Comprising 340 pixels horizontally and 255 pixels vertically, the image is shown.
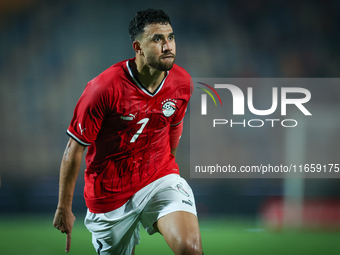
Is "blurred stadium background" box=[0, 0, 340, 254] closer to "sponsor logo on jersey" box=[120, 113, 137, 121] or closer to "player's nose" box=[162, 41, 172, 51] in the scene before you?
"player's nose" box=[162, 41, 172, 51]

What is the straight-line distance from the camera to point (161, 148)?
2.15m

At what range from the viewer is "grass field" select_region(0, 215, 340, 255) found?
10.2 ft

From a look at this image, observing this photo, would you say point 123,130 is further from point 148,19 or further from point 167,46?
point 148,19

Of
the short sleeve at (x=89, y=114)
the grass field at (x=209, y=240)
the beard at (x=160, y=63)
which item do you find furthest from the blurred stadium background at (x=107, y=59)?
the short sleeve at (x=89, y=114)

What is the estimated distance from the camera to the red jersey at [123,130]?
1.86 metres

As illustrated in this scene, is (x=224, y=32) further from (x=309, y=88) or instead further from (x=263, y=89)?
(x=309, y=88)

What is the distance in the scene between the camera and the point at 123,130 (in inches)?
77.5

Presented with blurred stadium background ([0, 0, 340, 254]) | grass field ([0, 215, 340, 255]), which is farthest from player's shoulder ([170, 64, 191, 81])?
blurred stadium background ([0, 0, 340, 254])

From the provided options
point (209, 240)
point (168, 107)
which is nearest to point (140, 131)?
point (168, 107)

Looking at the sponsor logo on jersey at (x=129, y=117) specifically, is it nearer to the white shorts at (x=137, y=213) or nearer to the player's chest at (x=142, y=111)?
the player's chest at (x=142, y=111)

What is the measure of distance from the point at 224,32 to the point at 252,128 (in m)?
1.13

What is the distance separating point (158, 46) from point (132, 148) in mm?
590

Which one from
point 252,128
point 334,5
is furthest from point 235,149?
point 334,5

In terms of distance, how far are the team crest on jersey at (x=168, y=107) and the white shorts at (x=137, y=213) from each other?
14.5 inches
